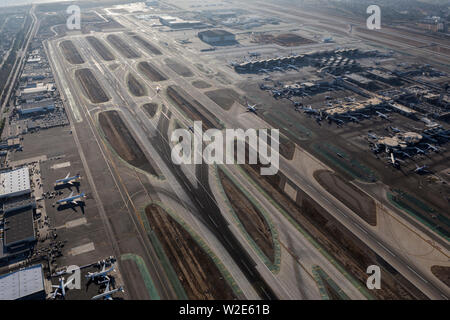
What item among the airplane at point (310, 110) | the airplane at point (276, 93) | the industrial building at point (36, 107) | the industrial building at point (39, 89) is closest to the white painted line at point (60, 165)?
the industrial building at point (36, 107)

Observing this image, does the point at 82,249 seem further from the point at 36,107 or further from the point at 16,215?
the point at 36,107

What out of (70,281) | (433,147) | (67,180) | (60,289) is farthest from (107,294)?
(433,147)

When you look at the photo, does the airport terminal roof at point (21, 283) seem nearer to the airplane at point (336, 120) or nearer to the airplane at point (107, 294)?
the airplane at point (107, 294)

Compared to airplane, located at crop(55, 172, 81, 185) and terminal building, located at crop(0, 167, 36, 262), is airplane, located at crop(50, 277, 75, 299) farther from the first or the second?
airplane, located at crop(55, 172, 81, 185)

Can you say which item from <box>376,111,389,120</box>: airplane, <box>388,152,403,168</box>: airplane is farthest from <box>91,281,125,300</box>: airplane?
<box>376,111,389,120</box>: airplane

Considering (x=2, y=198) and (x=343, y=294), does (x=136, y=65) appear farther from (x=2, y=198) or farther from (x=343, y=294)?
(x=343, y=294)

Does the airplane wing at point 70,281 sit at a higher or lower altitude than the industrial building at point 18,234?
lower

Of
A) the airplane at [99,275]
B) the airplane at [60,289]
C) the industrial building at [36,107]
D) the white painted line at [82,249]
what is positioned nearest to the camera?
the airplane at [60,289]
